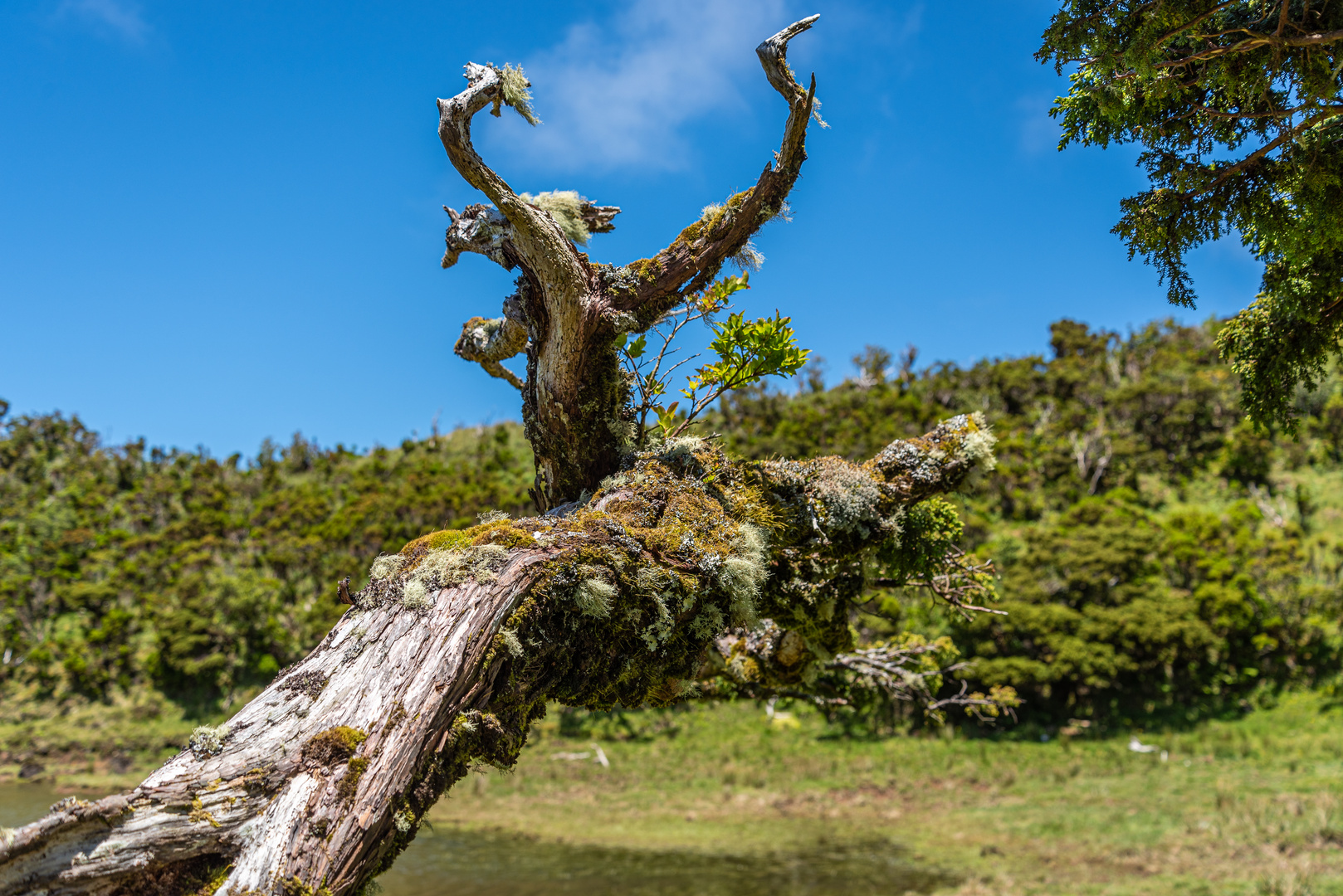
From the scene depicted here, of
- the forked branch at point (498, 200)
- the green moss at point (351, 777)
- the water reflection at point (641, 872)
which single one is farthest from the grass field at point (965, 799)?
the green moss at point (351, 777)

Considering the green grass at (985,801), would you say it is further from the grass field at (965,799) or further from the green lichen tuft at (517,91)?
the green lichen tuft at (517,91)

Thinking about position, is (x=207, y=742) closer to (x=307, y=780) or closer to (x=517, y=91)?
(x=307, y=780)

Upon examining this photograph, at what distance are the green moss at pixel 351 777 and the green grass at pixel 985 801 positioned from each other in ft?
43.8


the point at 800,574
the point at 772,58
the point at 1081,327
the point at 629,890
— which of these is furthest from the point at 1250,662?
the point at 1081,327

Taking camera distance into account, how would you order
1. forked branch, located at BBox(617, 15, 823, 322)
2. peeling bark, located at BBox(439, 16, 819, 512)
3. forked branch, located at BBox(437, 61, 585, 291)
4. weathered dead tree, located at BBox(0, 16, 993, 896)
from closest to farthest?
weathered dead tree, located at BBox(0, 16, 993, 896)
forked branch, located at BBox(437, 61, 585, 291)
peeling bark, located at BBox(439, 16, 819, 512)
forked branch, located at BBox(617, 15, 823, 322)

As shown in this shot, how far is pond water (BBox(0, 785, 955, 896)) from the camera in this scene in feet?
49.2

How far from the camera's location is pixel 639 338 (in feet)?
17.9

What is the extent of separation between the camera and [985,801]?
20.3 m

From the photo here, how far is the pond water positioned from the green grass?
2.54 ft

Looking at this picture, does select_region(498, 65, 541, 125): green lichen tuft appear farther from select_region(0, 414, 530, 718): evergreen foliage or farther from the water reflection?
select_region(0, 414, 530, 718): evergreen foliage

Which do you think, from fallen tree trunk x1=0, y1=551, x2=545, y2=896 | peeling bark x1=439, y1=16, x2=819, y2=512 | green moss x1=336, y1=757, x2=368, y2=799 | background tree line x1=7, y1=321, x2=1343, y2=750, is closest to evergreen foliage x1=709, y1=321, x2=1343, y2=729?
background tree line x1=7, y1=321, x2=1343, y2=750

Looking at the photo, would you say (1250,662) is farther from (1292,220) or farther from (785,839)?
(1292,220)

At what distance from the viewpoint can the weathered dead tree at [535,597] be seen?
294 centimetres

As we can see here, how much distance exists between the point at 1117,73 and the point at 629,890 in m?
15.2
